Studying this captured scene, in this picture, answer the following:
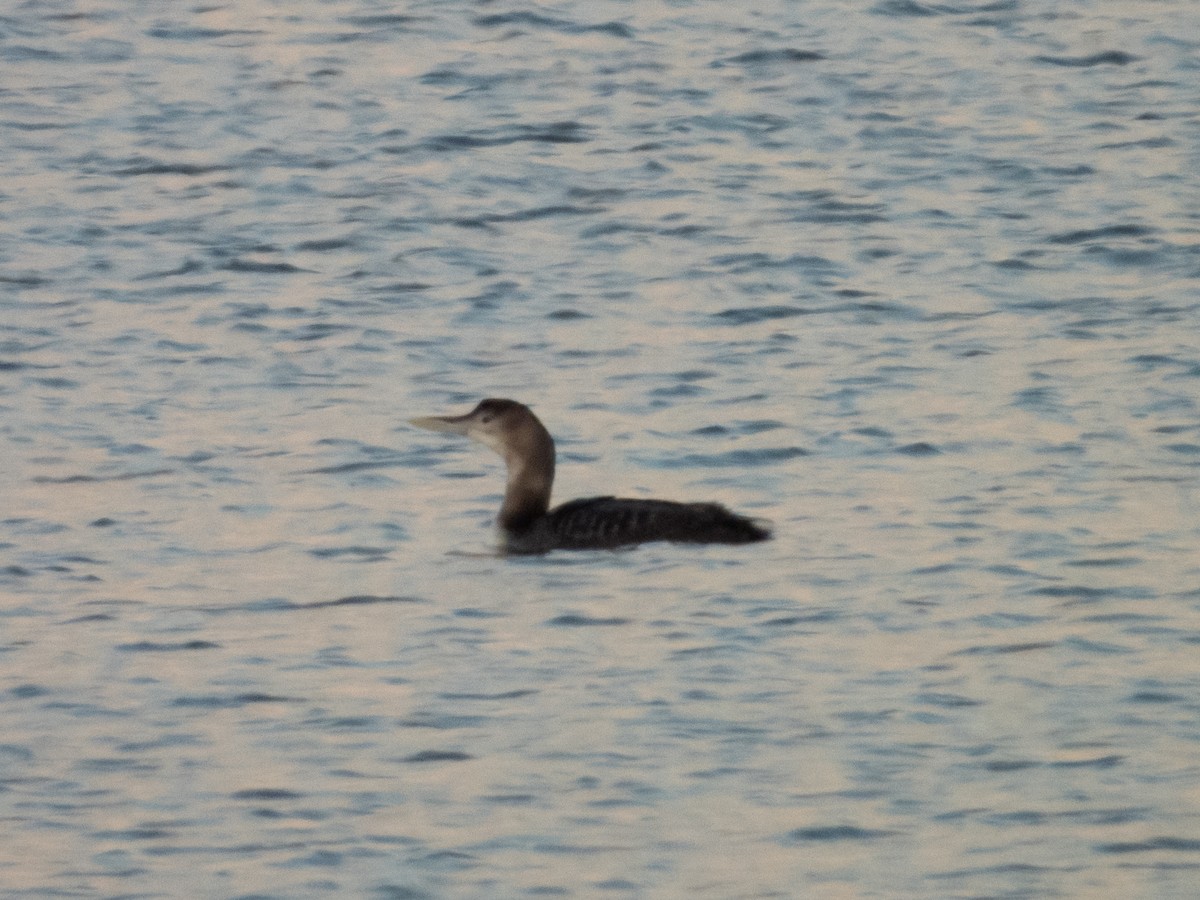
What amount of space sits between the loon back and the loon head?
1.27ft

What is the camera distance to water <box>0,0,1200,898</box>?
6.55 metres

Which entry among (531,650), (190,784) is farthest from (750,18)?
(190,784)

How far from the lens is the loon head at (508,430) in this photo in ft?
32.2

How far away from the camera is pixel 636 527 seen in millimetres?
9125

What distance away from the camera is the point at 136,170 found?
15430mm

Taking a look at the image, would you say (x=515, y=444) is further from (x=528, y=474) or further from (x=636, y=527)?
(x=636, y=527)

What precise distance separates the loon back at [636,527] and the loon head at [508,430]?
39 centimetres

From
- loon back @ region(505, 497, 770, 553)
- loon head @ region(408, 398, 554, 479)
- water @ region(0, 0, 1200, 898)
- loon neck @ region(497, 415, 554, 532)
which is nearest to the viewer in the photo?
water @ region(0, 0, 1200, 898)

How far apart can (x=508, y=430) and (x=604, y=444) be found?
2.43 ft

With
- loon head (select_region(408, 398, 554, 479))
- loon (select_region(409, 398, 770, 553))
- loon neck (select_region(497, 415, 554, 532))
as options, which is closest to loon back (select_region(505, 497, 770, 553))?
loon (select_region(409, 398, 770, 553))

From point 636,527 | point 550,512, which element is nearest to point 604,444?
point 550,512

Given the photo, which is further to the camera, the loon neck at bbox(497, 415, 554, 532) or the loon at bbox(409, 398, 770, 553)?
the loon neck at bbox(497, 415, 554, 532)

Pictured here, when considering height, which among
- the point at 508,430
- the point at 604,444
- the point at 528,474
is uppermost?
the point at 508,430

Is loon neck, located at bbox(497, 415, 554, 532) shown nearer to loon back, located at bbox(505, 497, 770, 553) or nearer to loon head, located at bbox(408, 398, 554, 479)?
loon head, located at bbox(408, 398, 554, 479)
